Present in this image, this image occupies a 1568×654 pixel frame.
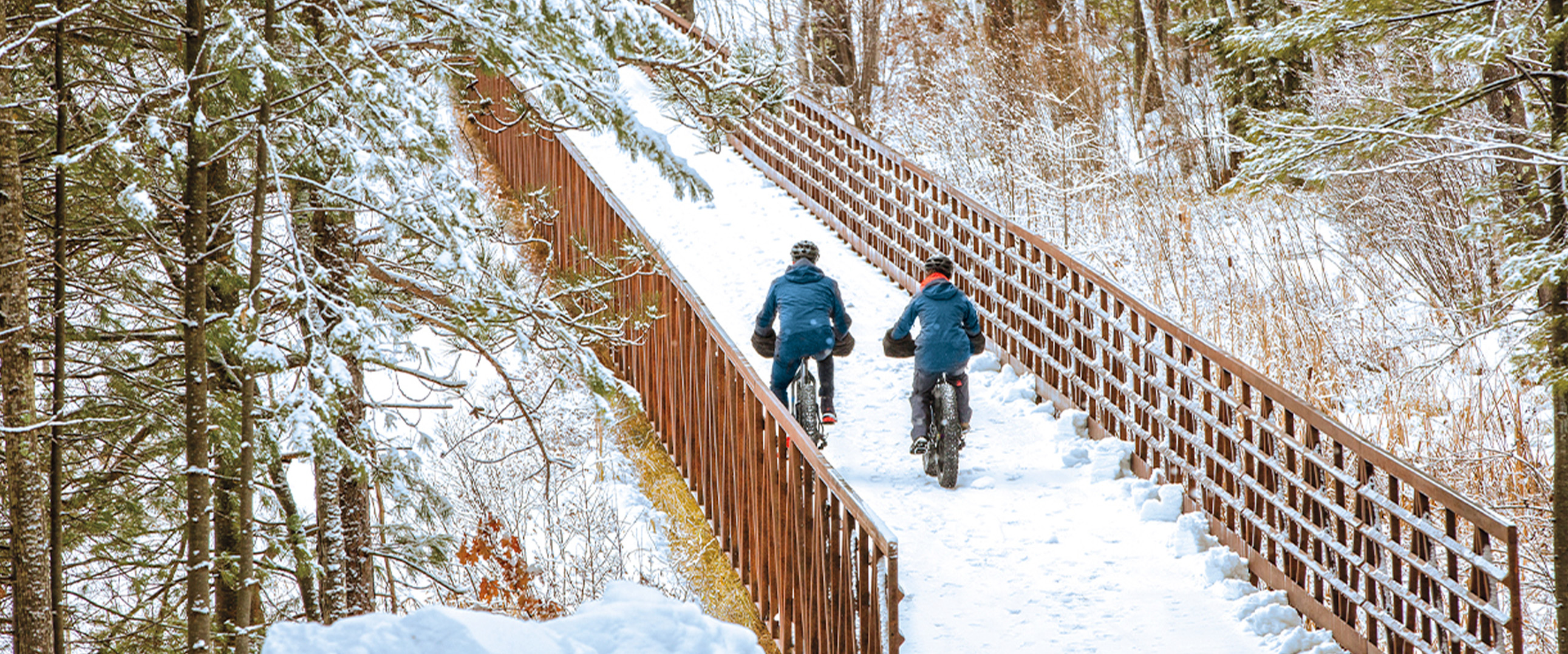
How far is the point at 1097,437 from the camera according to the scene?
28.0ft

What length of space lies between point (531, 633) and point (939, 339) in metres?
5.35

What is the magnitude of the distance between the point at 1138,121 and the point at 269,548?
20.4 metres

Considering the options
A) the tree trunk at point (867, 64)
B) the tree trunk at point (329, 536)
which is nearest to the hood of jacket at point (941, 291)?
the tree trunk at point (329, 536)

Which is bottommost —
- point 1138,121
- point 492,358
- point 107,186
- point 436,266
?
point 492,358

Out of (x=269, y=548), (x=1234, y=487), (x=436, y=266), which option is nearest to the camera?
(x=436, y=266)

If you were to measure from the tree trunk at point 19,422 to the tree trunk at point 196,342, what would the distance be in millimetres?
510

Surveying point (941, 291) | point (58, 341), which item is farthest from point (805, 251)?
point (58, 341)

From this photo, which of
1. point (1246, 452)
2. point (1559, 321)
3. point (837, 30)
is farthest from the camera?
point (837, 30)

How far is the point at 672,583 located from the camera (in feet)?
31.3

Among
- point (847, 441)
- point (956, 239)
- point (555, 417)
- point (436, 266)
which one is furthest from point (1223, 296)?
point (436, 266)

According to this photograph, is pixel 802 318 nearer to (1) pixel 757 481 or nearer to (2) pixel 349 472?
(1) pixel 757 481

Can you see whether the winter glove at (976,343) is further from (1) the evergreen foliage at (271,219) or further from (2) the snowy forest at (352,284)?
(1) the evergreen foliage at (271,219)

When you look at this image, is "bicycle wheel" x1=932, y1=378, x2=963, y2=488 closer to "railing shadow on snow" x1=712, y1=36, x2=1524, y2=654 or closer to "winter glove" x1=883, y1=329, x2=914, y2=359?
"winter glove" x1=883, y1=329, x2=914, y2=359

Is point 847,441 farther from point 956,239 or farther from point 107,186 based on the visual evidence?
point 107,186
